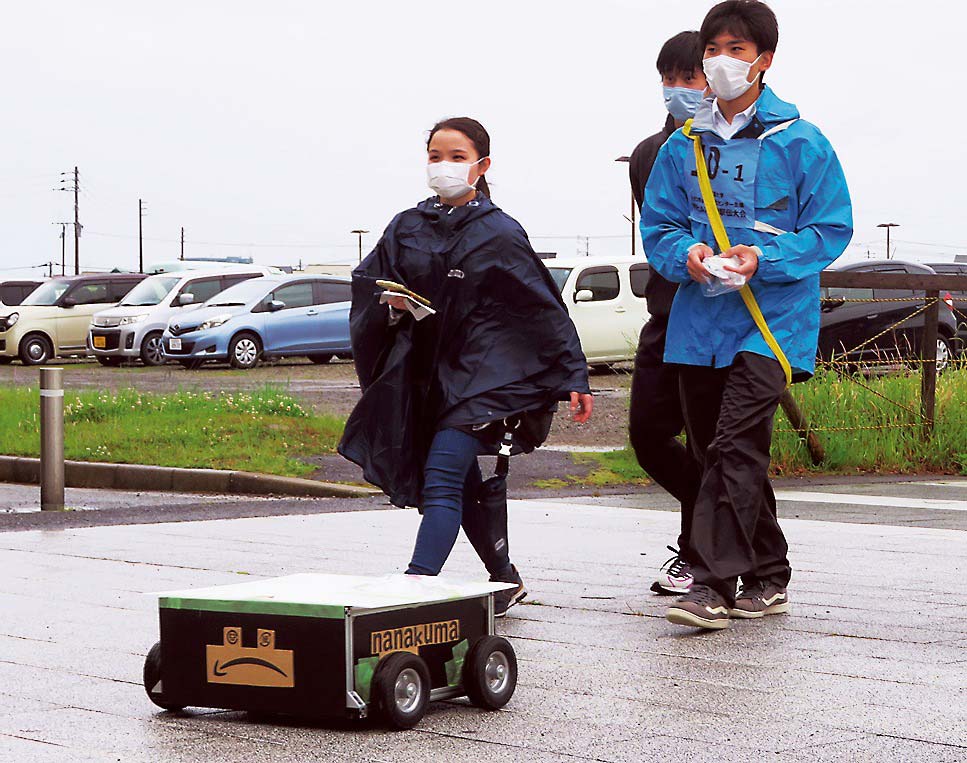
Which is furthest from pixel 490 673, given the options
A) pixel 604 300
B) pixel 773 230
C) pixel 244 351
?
pixel 244 351

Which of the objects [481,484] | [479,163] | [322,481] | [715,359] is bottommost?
[322,481]

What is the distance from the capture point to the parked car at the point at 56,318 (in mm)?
31483

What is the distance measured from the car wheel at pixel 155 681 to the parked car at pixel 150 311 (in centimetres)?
2385

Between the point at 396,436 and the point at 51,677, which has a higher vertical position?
the point at 396,436

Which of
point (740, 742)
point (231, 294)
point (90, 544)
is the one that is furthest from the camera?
point (231, 294)

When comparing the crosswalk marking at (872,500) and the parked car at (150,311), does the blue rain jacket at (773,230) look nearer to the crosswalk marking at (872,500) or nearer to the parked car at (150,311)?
the crosswalk marking at (872,500)

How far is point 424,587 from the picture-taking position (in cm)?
443

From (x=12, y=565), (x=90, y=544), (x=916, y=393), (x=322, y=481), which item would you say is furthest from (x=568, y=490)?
(x=12, y=565)

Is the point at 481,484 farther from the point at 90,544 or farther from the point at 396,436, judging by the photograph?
the point at 90,544

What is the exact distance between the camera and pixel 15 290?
4294 cm

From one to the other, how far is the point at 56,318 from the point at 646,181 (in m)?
26.9

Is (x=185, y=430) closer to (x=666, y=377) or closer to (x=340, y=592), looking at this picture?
(x=666, y=377)

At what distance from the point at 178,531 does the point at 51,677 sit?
4.19 meters

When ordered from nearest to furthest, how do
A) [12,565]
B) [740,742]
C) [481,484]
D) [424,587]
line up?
[740,742]
[424,587]
[481,484]
[12,565]
